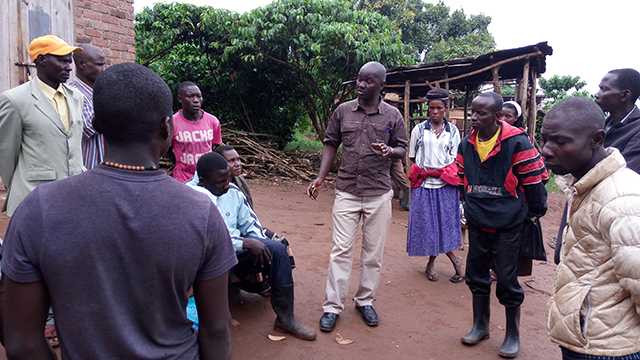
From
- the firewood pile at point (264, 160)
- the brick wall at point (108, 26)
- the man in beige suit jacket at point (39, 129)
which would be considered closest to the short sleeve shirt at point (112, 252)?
the man in beige suit jacket at point (39, 129)

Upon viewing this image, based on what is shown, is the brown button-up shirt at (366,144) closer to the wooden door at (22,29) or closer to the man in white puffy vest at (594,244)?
the man in white puffy vest at (594,244)

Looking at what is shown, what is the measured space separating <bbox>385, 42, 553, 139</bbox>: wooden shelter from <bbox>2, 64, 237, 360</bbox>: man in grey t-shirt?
7.42 m

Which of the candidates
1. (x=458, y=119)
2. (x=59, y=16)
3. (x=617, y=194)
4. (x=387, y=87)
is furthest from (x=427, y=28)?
(x=617, y=194)

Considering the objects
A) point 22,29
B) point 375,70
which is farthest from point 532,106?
point 22,29

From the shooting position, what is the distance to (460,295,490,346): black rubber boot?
354cm

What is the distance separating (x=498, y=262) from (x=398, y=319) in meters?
1.09

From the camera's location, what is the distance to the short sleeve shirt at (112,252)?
116cm

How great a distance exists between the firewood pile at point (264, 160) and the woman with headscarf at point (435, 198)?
21.3ft

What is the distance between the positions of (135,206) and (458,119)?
1110 centimetres

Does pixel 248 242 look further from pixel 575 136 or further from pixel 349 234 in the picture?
pixel 575 136

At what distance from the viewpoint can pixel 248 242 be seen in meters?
3.43

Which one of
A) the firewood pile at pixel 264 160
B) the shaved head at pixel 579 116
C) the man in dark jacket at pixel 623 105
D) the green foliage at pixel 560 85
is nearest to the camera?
the shaved head at pixel 579 116

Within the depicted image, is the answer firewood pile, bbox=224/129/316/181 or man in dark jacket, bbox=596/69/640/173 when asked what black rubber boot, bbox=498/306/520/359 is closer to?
man in dark jacket, bbox=596/69/640/173

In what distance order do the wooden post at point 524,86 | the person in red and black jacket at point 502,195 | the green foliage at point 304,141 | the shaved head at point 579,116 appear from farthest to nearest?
the green foliage at point 304,141 → the wooden post at point 524,86 → the person in red and black jacket at point 502,195 → the shaved head at point 579,116
